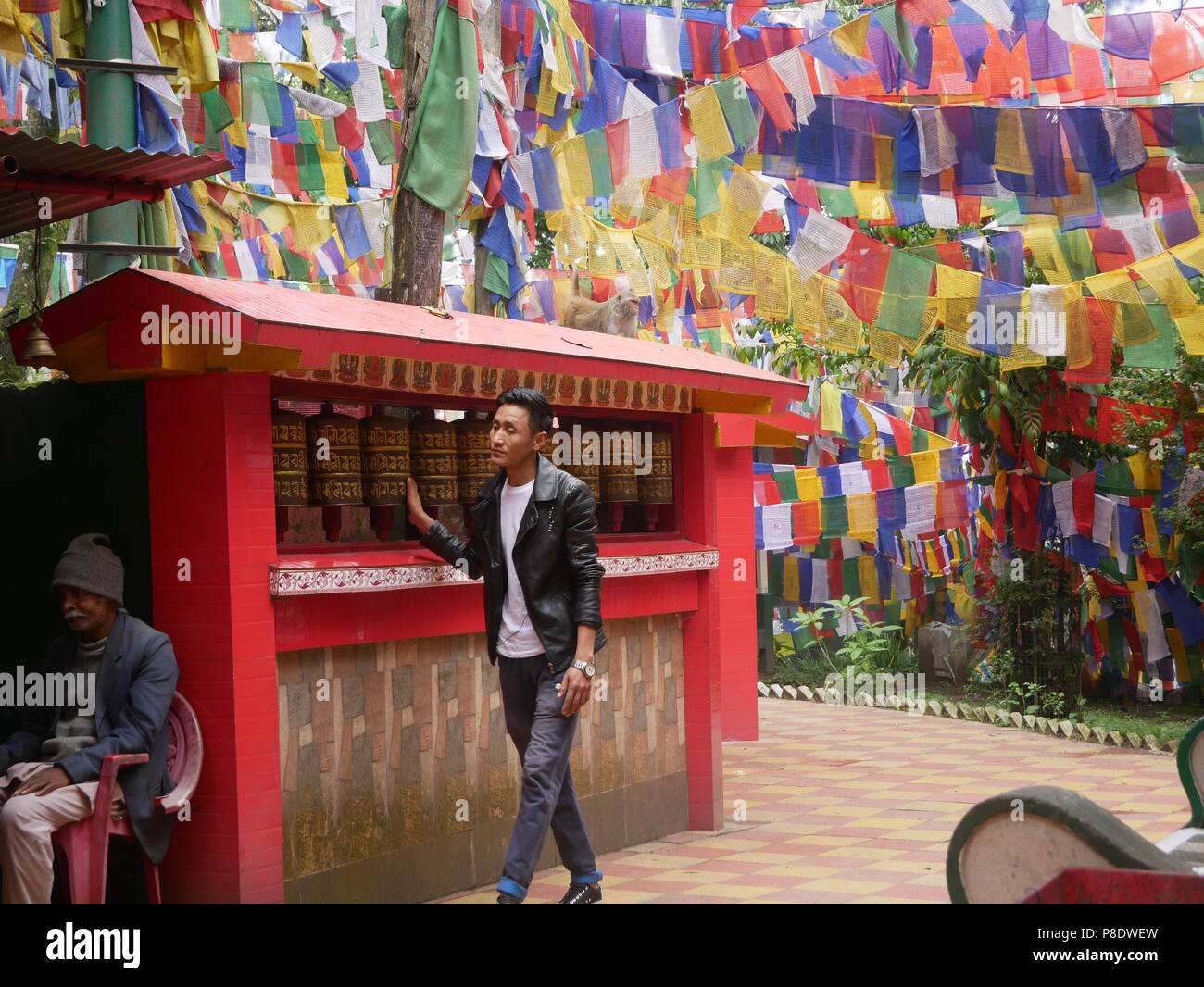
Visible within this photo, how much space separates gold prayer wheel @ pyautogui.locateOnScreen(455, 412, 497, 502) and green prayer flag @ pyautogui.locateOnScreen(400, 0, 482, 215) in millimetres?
2754

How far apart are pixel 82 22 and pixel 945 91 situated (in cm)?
732

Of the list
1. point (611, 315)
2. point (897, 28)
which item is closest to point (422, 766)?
point (897, 28)

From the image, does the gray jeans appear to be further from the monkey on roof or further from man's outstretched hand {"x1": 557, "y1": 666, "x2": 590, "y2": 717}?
the monkey on roof

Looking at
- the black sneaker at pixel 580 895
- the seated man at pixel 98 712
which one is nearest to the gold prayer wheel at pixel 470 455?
the seated man at pixel 98 712

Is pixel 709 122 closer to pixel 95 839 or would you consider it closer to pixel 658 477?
pixel 658 477

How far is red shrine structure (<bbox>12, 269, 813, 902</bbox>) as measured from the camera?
5566mm

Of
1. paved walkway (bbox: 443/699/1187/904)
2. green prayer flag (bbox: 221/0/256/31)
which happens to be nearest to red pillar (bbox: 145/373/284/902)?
paved walkway (bbox: 443/699/1187/904)

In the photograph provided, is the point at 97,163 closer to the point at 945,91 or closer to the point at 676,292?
the point at 945,91

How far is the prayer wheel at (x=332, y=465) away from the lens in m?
6.23

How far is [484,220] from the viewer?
12938mm

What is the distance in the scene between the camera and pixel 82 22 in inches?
330
